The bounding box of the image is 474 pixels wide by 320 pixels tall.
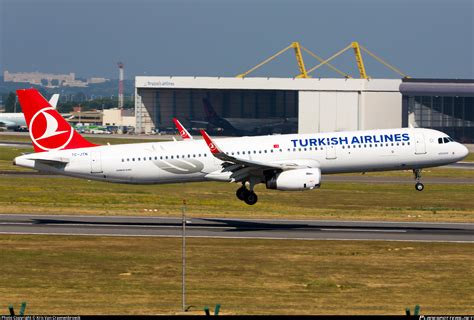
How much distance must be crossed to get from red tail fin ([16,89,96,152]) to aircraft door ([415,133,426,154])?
21743 millimetres

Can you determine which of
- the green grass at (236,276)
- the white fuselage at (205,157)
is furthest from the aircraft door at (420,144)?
the green grass at (236,276)

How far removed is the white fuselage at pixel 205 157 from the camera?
210 feet

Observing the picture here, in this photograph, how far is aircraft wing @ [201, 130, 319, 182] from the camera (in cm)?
6084

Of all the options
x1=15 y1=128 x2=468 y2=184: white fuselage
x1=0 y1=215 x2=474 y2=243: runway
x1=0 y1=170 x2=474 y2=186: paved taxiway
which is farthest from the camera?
x1=0 y1=170 x2=474 y2=186: paved taxiway

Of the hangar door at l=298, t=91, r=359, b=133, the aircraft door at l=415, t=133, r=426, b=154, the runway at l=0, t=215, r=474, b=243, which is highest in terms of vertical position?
the hangar door at l=298, t=91, r=359, b=133

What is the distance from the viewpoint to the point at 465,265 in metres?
49.0

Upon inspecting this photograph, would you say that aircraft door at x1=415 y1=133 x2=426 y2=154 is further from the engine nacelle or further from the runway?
the engine nacelle

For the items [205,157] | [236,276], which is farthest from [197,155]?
[236,276]

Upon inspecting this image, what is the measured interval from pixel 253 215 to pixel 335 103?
125 m

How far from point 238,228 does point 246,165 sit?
4.05 meters

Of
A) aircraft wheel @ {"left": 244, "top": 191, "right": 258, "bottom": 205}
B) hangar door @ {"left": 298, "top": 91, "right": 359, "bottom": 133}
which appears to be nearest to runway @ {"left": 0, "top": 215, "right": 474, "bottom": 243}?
aircraft wheel @ {"left": 244, "top": 191, "right": 258, "bottom": 205}

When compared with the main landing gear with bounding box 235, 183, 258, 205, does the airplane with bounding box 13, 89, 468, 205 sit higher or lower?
higher

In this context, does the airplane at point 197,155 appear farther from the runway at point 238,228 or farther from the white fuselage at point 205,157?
the runway at point 238,228

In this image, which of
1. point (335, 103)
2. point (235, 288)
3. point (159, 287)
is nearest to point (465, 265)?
point (235, 288)
